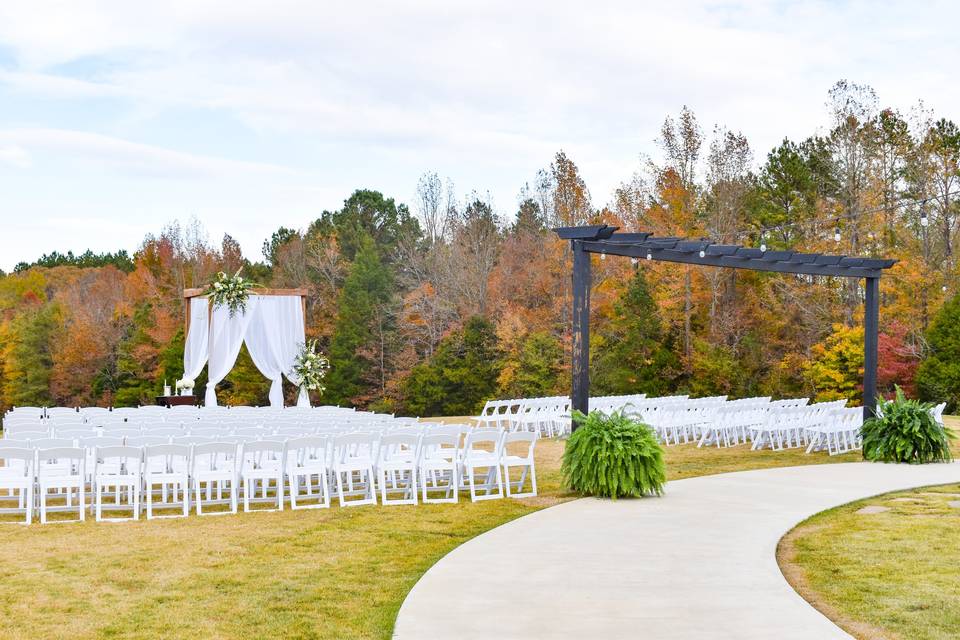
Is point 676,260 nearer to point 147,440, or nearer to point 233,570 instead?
point 147,440

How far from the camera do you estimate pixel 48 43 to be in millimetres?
16484

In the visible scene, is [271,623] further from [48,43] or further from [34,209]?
A: [34,209]

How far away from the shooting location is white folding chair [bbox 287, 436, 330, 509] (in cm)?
908

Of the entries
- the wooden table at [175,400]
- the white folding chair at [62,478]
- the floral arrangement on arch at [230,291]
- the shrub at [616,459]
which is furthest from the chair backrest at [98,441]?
the floral arrangement on arch at [230,291]

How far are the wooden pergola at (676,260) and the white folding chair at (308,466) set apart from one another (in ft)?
9.87

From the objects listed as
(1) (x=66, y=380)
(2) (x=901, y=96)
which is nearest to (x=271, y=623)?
(2) (x=901, y=96)

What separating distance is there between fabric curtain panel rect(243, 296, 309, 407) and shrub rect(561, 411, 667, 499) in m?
14.4

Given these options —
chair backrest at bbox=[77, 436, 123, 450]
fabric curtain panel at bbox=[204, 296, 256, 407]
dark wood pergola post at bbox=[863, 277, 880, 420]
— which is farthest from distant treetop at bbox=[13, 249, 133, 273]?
dark wood pergola post at bbox=[863, 277, 880, 420]

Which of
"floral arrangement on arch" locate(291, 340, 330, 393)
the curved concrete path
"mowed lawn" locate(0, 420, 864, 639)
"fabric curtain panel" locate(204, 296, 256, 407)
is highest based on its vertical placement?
"fabric curtain panel" locate(204, 296, 256, 407)

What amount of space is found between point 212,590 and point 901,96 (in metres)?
27.6

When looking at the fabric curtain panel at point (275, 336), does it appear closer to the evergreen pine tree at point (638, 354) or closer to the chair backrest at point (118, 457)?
the evergreen pine tree at point (638, 354)

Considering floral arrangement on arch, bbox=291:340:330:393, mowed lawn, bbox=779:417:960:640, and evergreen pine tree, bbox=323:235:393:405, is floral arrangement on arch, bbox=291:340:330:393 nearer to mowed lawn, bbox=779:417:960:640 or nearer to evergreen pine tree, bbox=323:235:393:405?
evergreen pine tree, bbox=323:235:393:405

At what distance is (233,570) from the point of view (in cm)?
631

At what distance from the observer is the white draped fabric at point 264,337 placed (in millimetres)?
22562
